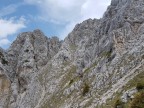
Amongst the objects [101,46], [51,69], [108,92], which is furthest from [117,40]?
[51,69]

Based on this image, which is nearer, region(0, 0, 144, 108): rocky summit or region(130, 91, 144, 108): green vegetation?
region(130, 91, 144, 108): green vegetation

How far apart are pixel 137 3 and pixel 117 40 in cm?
1246

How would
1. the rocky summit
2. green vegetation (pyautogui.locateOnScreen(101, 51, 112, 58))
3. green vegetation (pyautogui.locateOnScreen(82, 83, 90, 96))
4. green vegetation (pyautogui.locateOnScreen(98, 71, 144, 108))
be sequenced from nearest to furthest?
green vegetation (pyautogui.locateOnScreen(98, 71, 144, 108)) → the rocky summit → green vegetation (pyautogui.locateOnScreen(82, 83, 90, 96)) → green vegetation (pyautogui.locateOnScreen(101, 51, 112, 58))

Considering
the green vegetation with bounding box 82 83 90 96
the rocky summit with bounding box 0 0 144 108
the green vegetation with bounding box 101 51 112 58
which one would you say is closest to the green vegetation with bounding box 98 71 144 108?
the rocky summit with bounding box 0 0 144 108

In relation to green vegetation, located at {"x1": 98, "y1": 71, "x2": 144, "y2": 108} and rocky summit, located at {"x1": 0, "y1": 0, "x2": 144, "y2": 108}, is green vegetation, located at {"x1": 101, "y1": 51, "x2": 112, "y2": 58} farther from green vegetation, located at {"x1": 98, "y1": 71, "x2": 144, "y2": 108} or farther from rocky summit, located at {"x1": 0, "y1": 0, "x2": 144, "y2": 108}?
green vegetation, located at {"x1": 98, "y1": 71, "x2": 144, "y2": 108}

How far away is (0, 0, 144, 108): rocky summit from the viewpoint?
196 ft

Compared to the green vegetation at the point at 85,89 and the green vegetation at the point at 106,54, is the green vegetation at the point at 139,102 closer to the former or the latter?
the green vegetation at the point at 85,89

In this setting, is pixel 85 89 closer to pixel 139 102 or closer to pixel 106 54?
pixel 106 54

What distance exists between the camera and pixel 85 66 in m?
95.7

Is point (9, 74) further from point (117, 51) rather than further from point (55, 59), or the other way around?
point (117, 51)

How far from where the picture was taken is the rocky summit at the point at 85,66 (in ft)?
196

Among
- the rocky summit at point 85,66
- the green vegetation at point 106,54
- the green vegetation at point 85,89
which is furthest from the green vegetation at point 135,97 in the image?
the green vegetation at point 106,54

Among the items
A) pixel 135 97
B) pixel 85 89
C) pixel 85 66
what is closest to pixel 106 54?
pixel 85 89

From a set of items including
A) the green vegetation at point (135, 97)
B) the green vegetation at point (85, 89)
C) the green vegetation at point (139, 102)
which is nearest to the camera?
the green vegetation at point (139, 102)
